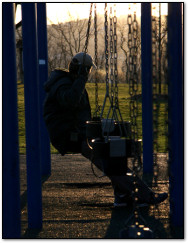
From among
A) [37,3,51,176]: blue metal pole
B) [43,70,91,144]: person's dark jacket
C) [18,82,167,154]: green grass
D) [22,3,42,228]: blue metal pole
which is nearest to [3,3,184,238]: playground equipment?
[22,3,42,228]: blue metal pole

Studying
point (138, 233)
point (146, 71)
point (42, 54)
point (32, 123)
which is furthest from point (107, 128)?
point (42, 54)

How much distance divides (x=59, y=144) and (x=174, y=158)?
1.26m

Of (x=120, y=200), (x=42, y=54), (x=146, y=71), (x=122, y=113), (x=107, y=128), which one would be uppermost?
(x=42, y=54)

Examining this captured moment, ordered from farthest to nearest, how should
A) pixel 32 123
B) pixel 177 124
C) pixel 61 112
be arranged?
pixel 61 112 < pixel 32 123 < pixel 177 124

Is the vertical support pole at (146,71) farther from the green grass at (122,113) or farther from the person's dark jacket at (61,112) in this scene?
the person's dark jacket at (61,112)

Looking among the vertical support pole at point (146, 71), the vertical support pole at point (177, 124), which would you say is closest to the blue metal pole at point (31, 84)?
the vertical support pole at point (177, 124)

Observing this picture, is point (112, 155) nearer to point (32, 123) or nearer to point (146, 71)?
point (32, 123)

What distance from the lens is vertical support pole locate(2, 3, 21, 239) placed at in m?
3.31

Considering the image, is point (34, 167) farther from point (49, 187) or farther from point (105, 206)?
point (49, 187)

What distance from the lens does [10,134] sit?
336cm

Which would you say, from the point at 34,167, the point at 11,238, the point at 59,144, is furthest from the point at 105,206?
the point at 11,238

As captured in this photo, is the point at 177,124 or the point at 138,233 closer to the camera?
the point at 138,233

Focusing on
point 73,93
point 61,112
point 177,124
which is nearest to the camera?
point 177,124

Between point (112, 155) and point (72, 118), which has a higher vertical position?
point (72, 118)
